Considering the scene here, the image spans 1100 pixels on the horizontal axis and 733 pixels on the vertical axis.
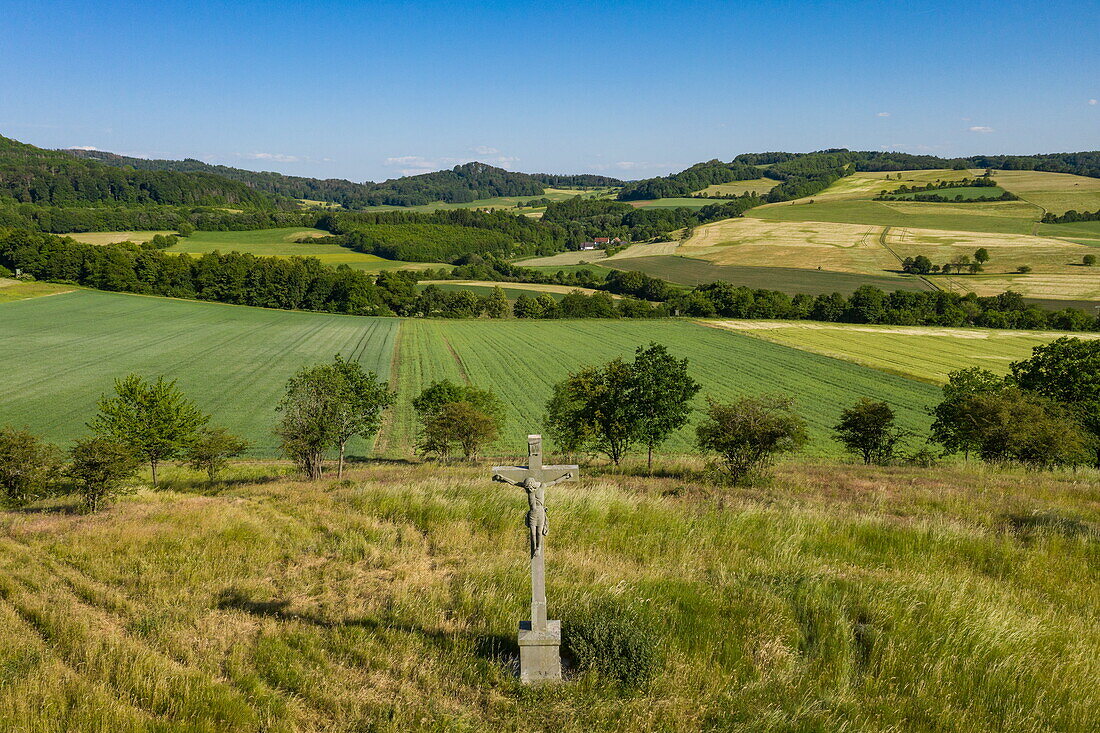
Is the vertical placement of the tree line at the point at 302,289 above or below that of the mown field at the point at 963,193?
below

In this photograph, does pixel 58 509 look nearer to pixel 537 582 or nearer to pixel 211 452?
pixel 211 452

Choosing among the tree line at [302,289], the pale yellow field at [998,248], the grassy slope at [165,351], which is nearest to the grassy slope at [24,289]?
the grassy slope at [165,351]

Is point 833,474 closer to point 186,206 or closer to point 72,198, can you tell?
point 186,206

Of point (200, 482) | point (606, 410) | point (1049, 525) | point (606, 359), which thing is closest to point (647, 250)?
point (606, 359)

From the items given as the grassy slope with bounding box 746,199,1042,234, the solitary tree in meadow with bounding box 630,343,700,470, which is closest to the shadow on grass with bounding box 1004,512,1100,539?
the solitary tree in meadow with bounding box 630,343,700,470

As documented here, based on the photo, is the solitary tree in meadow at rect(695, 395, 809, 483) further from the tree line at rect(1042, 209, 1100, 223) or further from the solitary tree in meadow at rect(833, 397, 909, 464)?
the tree line at rect(1042, 209, 1100, 223)

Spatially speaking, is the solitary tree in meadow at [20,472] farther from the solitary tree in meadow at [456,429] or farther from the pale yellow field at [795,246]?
the pale yellow field at [795,246]

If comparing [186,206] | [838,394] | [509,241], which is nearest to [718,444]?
[838,394]
